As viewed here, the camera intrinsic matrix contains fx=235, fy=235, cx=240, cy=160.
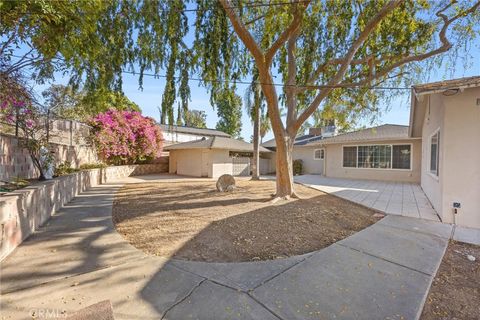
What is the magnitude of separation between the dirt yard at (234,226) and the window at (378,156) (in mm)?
8098

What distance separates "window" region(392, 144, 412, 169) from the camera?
13047mm


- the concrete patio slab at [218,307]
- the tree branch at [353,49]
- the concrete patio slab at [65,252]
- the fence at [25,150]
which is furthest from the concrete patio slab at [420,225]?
the fence at [25,150]

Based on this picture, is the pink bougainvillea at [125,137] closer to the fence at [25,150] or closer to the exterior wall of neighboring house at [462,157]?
the fence at [25,150]

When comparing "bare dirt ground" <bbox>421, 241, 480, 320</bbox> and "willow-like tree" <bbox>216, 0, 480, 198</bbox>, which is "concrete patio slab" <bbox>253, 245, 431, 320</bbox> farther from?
"willow-like tree" <bbox>216, 0, 480, 198</bbox>

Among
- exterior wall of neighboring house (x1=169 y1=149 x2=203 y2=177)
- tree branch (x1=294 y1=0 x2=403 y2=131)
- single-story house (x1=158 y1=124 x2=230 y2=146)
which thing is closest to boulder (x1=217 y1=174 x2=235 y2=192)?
tree branch (x1=294 y1=0 x2=403 y2=131)

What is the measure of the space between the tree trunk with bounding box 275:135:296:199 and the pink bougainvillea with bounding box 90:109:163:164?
10259 mm

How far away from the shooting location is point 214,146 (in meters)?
16.2

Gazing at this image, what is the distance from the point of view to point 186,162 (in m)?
18.3

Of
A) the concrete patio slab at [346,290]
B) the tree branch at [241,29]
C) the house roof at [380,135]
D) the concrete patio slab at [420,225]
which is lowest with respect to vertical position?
the concrete patio slab at [346,290]

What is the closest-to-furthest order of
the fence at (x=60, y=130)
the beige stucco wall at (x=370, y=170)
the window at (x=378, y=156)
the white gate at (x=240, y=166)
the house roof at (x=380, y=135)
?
the fence at (x=60, y=130), the beige stucco wall at (x=370, y=170), the window at (x=378, y=156), the house roof at (x=380, y=135), the white gate at (x=240, y=166)

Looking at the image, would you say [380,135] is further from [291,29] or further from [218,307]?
[218,307]

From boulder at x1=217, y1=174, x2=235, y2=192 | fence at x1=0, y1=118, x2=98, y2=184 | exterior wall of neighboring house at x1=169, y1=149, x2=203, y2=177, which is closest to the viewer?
fence at x1=0, y1=118, x2=98, y2=184

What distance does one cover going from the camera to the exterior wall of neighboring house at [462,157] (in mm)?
5066

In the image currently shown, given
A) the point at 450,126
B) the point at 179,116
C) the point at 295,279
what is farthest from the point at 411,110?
the point at 295,279
